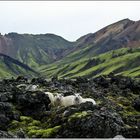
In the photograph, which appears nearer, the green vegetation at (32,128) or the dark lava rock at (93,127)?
the dark lava rock at (93,127)

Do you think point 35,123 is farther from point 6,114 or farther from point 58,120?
point 58,120

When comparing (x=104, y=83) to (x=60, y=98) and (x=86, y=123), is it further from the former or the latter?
(x=86, y=123)

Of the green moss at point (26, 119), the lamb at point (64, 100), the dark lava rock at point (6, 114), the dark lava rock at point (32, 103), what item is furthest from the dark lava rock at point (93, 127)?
the lamb at point (64, 100)

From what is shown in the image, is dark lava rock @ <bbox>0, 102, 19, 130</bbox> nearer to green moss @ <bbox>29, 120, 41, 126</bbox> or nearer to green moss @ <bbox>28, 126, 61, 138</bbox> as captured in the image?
green moss @ <bbox>29, 120, 41, 126</bbox>

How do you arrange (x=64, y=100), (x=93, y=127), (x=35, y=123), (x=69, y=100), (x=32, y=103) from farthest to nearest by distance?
1. (x=64, y=100)
2. (x=69, y=100)
3. (x=32, y=103)
4. (x=35, y=123)
5. (x=93, y=127)

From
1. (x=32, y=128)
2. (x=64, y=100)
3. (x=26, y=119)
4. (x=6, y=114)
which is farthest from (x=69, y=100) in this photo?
(x=32, y=128)

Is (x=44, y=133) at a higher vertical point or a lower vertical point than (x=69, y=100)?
lower

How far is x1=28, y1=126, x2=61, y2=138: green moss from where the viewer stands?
34016mm

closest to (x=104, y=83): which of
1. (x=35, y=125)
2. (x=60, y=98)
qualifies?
(x=60, y=98)

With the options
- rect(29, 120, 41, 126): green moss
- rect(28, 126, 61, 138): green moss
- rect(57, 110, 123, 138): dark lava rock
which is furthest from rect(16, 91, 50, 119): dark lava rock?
rect(57, 110, 123, 138): dark lava rock

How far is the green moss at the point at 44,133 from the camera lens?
34016 mm

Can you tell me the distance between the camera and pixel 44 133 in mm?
34406

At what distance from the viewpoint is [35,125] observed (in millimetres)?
40188

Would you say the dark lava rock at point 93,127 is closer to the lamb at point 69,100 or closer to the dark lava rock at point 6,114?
the dark lava rock at point 6,114
